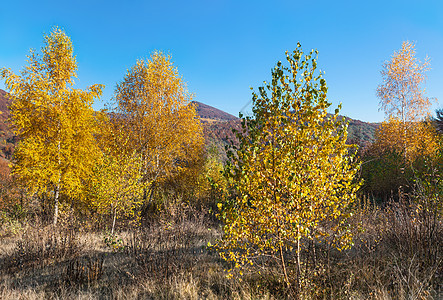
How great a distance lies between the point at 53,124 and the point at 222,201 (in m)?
10.1

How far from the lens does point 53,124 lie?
1016cm

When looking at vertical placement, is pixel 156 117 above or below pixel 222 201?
above

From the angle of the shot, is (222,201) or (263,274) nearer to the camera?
(222,201)

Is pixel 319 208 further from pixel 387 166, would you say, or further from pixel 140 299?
pixel 387 166

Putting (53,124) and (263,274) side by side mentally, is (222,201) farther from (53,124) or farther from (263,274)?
(53,124)

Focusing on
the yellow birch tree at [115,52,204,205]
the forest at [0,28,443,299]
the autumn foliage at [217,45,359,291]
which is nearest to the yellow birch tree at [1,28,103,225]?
the forest at [0,28,443,299]

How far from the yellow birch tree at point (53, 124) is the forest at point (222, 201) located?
0.06 meters

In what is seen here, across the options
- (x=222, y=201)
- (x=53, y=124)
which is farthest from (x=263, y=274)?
(x=53, y=124)

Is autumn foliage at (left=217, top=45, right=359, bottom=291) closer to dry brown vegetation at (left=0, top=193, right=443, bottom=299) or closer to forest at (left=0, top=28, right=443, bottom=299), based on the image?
forest at (left=0, top=28, right=443, bottom=299)

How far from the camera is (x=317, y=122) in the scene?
2873mm

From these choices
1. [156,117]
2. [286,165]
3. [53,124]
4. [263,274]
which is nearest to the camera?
[286,165]

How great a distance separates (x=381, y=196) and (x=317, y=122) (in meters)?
12.0

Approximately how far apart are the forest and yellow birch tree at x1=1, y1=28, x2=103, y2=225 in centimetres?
6

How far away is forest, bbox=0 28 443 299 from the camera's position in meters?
2.91
